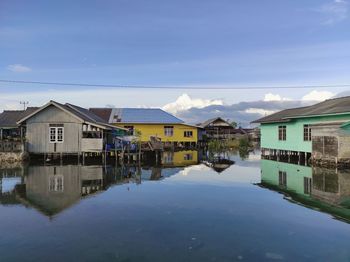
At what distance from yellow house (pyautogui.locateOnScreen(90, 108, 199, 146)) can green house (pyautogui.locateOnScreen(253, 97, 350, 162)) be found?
39.4 feet

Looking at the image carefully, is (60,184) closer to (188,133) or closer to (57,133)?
(57,133)

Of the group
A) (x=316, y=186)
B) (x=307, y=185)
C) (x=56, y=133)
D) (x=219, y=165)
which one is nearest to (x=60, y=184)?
(x=307, y=185)

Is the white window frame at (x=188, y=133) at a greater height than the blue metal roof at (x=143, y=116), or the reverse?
the blue metal roof at (x=143, y=116)

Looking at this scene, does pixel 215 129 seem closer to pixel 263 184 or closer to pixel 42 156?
pixel 42 156

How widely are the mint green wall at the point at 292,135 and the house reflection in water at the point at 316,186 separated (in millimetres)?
4256

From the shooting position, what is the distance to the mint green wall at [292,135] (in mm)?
25875

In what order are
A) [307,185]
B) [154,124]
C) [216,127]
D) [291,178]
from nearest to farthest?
[307,185]
[291,178]
[154,124]
[216,127]

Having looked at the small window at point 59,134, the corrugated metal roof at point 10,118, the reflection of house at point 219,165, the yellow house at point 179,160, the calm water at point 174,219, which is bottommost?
the calm water at point 174,219

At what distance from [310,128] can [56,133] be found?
1965 centimetres

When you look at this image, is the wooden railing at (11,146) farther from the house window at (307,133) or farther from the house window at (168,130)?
the house window at (307,133)

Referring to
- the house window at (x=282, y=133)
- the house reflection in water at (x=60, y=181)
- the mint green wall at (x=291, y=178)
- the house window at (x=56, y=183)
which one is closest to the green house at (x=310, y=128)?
the house window at (x=282, y=133)

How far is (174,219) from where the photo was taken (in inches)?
413

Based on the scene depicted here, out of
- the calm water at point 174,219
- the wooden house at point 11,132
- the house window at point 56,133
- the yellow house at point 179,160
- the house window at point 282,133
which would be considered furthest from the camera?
the house window at point 282,133

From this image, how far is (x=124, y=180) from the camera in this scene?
1866 centimetres
